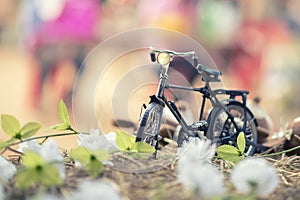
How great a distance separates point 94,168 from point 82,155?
0.02 metres

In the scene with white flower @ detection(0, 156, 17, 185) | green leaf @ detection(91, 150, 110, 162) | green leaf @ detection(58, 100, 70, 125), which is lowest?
white flower @ detection(0, 156, 17, 185)

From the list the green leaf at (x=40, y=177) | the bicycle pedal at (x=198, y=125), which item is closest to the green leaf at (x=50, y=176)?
the green leaf at (x=40, y=177)

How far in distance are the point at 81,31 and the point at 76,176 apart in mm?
4104

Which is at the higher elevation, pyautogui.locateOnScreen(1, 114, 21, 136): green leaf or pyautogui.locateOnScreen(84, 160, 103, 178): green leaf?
pyautogui.locateOnScreen(1, 114, 21, 136): green leaf

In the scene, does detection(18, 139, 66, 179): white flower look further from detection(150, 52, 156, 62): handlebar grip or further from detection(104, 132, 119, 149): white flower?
detection(150, 52, 156, 62): handlebar grip

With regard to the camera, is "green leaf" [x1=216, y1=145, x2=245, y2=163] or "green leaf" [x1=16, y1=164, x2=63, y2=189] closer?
"green leaf" [x1=16, y1=164, x2=63, y2=189]

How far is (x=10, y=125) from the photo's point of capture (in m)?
0.61

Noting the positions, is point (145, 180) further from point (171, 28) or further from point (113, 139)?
point (171, 28)

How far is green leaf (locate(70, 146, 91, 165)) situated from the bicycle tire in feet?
0.64

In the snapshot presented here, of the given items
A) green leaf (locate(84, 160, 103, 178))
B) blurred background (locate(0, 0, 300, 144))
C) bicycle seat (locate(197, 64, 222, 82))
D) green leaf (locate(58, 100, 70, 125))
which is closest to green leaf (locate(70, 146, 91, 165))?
green leaf (locate(84, 160, 103, 178))

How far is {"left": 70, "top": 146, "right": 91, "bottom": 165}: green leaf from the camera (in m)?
0.55

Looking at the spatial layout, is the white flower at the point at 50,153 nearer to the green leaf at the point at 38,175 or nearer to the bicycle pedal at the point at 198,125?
the green leaf at the point at 38,175

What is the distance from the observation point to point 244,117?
0.78 m

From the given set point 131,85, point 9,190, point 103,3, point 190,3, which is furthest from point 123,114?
point 103,3
